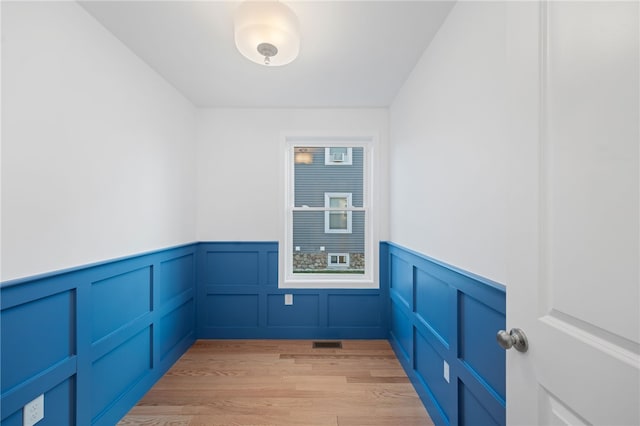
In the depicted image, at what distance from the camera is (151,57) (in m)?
2.09

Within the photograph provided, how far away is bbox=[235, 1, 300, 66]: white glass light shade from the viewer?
1419 mm

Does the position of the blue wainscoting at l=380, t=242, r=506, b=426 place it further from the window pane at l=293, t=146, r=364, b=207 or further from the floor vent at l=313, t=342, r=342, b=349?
the window pane at l=293, t=146, r=364, b=207

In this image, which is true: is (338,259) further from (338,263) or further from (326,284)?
(326,284)

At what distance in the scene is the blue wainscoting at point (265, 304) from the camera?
9.96 feet

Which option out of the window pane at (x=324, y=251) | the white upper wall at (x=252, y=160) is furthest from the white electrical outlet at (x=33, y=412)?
the window pane at (x=324, y=251)

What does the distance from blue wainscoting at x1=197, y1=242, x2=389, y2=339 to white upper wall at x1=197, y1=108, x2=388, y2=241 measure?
0.22 m

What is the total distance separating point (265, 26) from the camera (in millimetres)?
1427

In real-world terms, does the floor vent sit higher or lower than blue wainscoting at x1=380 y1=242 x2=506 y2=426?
lower

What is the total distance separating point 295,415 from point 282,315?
1191 millimetres

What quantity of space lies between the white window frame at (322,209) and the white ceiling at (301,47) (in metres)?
0.43

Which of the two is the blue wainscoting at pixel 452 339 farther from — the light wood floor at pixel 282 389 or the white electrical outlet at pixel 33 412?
the white electrical outlet at pixel 33 412

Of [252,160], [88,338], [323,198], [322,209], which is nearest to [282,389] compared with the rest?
[88,338]

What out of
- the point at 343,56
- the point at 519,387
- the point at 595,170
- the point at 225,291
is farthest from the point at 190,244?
the point at 595,170

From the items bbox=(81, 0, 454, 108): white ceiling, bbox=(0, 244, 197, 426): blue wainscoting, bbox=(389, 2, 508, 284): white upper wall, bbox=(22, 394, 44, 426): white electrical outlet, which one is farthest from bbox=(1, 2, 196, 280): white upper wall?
bbox=(389, 2, 508, 284): white upper wall
